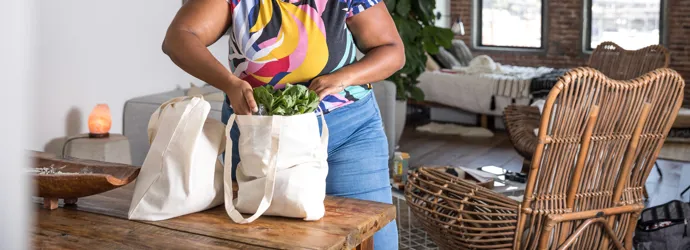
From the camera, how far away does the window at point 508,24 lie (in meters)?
10.0

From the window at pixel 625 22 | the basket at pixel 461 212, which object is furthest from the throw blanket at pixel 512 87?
the basket at pixel 461 212

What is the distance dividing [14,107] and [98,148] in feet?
11.8

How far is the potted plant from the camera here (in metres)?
5.75

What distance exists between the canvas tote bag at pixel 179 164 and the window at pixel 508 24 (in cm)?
870

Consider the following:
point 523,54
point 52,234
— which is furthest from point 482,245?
point 523,54

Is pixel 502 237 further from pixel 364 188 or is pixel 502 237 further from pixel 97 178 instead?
pixel 97 178

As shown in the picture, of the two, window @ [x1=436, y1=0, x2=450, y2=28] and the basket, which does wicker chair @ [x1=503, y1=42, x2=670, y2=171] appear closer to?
the basket

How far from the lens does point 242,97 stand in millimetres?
1630

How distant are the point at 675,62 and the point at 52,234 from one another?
8227 millimetres

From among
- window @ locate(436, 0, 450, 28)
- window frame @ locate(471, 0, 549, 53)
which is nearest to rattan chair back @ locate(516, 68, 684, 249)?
window @ locate(436, 0, 450, 28)

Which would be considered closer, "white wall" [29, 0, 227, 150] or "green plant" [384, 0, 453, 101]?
"white wall" [29, 0, 227, 150]

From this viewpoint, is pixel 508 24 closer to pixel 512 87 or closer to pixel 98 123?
pixel 512 87

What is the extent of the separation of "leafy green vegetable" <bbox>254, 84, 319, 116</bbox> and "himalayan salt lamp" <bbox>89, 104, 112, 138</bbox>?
8.61ft

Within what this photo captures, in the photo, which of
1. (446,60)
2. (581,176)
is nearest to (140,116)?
(581,176)
